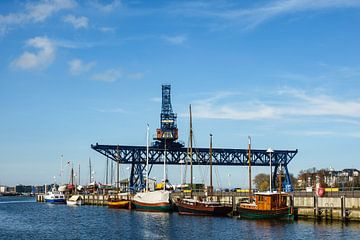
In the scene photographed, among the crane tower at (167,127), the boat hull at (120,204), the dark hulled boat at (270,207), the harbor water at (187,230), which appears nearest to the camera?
the harbor water at (187,230)

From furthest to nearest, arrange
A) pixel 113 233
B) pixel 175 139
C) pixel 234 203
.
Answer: pixel 175 139, pixel 234 203, pixel 113 233

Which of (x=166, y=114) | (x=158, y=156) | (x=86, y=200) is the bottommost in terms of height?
(x=86, y=200)

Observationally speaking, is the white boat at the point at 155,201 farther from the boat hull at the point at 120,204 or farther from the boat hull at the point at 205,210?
the boat hull at the point at 205,210

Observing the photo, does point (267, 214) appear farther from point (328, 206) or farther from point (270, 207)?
point (328, 206)

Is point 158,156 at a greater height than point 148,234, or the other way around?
point 158,156

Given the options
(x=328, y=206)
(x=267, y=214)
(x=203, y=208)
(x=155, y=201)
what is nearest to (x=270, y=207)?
(x=267, y=214)

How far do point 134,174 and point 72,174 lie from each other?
42.4 m

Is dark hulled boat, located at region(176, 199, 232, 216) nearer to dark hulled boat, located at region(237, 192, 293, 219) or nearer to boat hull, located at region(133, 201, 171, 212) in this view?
dark hulled boat, located at region(237, 192, 293, 219)

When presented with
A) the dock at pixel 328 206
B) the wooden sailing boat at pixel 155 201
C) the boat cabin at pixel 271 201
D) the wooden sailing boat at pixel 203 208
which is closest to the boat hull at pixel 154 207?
the wooden sailing boat at pixel 155 201

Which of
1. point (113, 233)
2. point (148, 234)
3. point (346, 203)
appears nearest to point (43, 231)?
point (113, 233)

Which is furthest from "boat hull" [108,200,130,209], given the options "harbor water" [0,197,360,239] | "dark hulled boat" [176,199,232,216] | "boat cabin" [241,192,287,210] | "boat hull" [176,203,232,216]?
"boat cabin" [241,192,287,210]

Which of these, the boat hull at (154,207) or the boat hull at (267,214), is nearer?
the boat hull at (267,214)

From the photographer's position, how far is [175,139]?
147 metres

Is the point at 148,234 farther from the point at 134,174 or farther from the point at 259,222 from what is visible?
the point at 134,174
